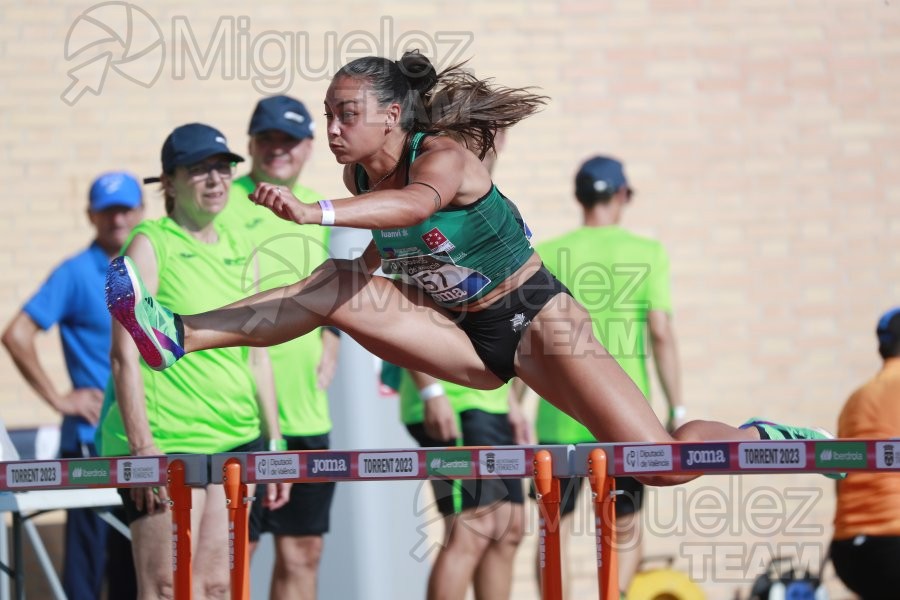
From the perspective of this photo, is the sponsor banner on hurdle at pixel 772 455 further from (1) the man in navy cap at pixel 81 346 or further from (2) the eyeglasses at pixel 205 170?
(1) the man in navy cap at pixel 81 346

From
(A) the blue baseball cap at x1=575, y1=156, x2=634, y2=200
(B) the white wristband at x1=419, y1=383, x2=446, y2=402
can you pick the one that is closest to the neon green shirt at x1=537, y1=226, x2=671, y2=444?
(A) the blue baseball cap at x1=575, y1=156, x2=634, y2=200

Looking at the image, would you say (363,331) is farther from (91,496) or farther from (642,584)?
(642,584)

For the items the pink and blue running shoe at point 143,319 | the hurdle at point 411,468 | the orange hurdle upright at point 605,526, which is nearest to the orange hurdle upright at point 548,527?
the hurdle at point 411,468

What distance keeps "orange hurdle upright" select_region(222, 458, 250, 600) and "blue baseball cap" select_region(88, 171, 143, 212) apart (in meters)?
2.79

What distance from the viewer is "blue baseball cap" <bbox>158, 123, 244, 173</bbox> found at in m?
4.95

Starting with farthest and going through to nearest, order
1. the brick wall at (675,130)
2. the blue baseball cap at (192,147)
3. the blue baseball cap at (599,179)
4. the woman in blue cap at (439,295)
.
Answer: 1. the brick wall at (675,130)
2. the blue baseball cap at (599,179)
3. the blue baseball cap at (192,147)
4. the woman in blue cap at (439,295)

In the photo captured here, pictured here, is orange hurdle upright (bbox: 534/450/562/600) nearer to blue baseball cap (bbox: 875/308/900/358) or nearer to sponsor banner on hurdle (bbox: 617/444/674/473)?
sponsor banner on hurdle (bbox: 617/444/674/473)

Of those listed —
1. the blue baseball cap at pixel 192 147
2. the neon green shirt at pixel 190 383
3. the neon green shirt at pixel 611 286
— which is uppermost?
the blue baseball cap at pixel 192 147

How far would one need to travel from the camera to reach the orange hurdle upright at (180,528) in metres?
3.95

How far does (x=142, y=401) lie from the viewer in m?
4.62

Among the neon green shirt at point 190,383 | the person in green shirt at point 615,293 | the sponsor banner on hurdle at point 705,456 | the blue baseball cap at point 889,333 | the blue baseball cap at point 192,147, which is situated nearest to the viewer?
the sponsor banner on hurdle at point 705,456

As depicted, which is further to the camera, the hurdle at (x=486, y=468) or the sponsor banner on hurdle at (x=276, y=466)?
the sponsor banner on hurdle at (x=276, y=466)

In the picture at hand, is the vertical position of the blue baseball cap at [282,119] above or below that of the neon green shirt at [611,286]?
above

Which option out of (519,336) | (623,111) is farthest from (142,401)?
(623,111)
